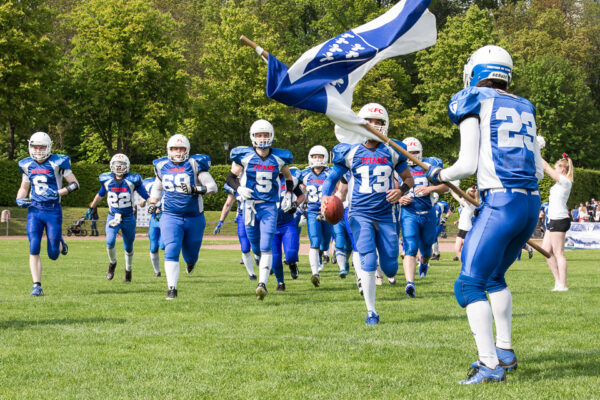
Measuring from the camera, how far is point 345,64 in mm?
6934

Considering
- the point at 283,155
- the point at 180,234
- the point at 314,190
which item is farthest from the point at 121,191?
the point at 314,190

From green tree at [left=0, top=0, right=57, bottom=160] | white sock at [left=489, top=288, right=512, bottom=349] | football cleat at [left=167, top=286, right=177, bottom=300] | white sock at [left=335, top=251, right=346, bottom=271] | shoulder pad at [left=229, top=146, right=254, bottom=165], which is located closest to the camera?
white sock at [left=489, top=288, right=512, bottom=349]

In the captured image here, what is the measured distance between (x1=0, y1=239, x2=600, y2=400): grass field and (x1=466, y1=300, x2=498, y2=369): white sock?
210mm

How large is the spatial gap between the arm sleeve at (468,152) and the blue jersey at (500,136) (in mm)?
62

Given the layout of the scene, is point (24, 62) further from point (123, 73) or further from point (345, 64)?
point (345, 64)

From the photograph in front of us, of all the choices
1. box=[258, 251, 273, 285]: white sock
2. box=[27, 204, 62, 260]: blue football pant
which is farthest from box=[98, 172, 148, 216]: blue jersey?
box=[258, 251, 273, 285]: white sock

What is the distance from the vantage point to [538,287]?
12086 mm

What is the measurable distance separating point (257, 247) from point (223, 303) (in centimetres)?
151

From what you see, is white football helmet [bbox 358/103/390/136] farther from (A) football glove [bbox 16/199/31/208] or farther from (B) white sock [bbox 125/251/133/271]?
(B) white sock [bbox 125/251/133/271]

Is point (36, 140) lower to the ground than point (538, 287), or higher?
higher

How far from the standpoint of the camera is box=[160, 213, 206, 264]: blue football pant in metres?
10.2

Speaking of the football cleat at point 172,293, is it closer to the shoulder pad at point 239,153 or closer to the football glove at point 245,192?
the football glove at point 245,192

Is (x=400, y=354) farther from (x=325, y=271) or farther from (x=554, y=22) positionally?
(x=554, y=22)

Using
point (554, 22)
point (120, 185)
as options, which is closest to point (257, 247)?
point (120, 185)
